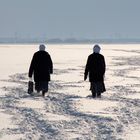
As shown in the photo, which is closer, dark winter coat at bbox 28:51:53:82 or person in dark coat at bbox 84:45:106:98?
person in dark coat at bbox 84:45:106:98

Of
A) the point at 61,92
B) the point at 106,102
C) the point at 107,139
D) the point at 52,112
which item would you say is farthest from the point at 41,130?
the point at 61,92

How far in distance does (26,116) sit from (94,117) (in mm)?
1472

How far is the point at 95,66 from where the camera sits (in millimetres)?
14281

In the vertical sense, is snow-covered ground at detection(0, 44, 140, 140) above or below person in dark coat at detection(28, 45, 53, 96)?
below

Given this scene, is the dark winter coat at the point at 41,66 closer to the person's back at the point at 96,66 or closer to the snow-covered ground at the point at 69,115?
the snow-covered ground at the point at 69,115

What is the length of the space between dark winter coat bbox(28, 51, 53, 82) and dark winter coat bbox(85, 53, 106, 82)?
1222mm

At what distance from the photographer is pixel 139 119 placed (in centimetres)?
990

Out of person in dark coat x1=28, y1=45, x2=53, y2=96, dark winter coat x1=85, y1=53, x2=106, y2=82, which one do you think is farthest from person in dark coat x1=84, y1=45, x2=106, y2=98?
person in dark coat x1=28, y1=45, x2=53, y2=96

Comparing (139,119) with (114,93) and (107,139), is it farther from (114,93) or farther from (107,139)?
(114,93)

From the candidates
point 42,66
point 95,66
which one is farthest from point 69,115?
point 42,66

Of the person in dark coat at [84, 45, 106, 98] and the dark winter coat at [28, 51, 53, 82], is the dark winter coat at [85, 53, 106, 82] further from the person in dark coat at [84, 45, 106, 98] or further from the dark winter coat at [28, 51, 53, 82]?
the dark winter coat at [28, 51, 53, 82]

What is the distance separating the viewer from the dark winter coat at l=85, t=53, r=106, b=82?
46.6 ft

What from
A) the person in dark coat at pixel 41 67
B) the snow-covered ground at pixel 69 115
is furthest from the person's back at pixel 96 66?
the person in dark coat at pixel 41 67

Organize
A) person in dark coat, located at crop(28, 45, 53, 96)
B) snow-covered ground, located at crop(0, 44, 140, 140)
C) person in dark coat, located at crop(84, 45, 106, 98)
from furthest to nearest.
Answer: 1. person in dark coat, located at crop(28, 45, 53, 96)
2. person in dark coat, located at crop(84, 45, 106, 98)
3. snow-covered ground, located at crop(0, 44, 140, 140)
